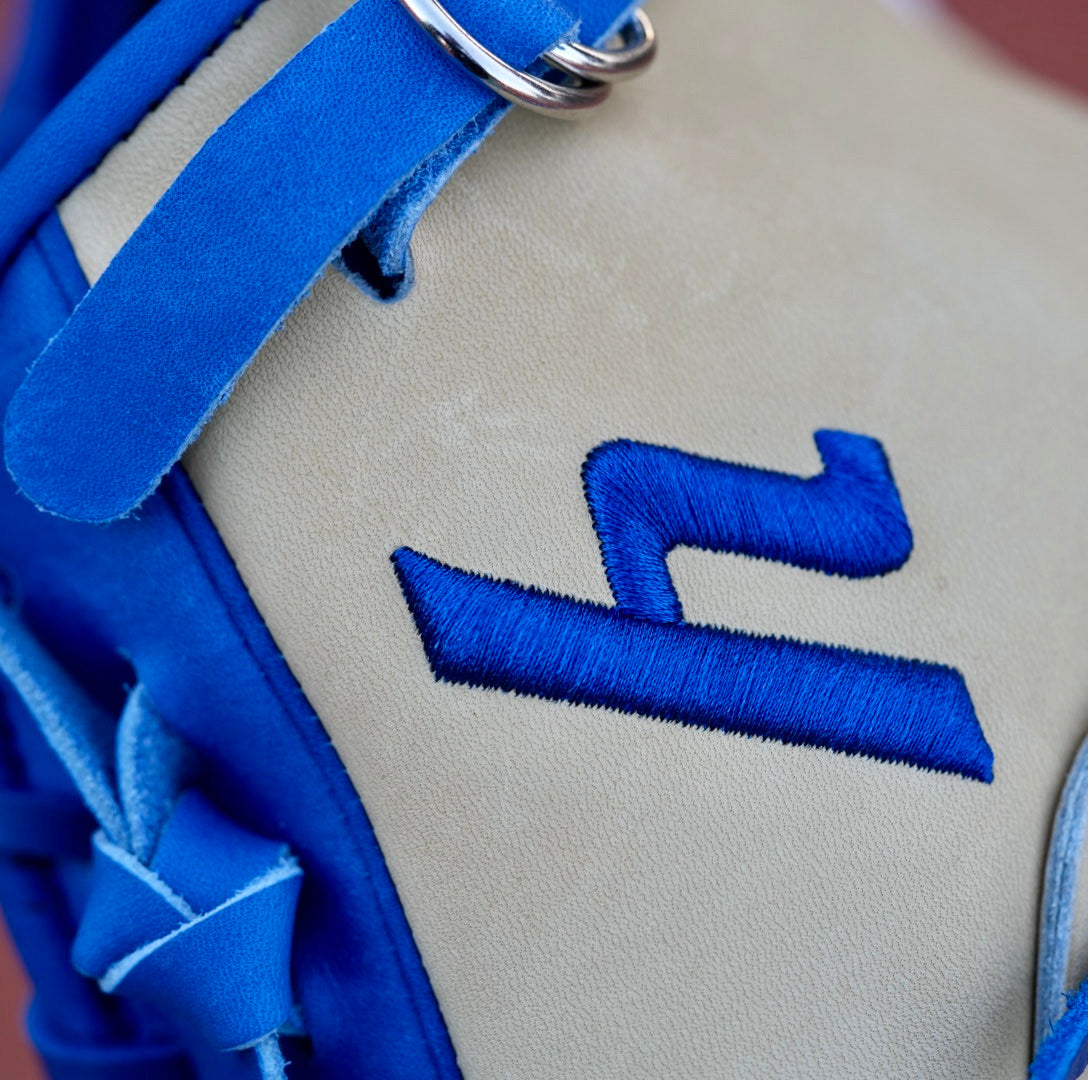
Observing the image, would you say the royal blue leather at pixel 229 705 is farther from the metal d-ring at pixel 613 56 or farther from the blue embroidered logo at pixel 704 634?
the metal d-ring at pixel 613 56

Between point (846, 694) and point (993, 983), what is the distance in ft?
0.38

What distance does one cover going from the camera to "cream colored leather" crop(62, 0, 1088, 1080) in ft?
1.24

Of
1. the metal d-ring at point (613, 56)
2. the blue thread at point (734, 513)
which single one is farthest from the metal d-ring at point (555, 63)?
the blue thread at point (734, 513)

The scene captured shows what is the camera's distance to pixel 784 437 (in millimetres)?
441

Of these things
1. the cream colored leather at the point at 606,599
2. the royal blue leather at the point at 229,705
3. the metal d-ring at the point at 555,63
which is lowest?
the royal blue leather at the point at 229,705

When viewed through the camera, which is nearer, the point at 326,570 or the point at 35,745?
the point at 326,570

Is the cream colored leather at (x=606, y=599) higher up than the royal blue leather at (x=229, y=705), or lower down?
higher up

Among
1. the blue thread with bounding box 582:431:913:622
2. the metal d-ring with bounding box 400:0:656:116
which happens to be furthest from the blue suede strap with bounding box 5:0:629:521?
the blue thread with bounding box 582:431:913:622

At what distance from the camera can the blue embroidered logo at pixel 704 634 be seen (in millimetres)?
373

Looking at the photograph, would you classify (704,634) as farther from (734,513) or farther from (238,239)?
(238,239)

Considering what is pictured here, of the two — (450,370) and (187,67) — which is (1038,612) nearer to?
(450,370)

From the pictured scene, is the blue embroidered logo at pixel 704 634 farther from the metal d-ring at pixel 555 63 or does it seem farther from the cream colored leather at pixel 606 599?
the metal d-ring at pixel 555 63

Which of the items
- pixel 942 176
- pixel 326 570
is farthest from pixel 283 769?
pixel 942 176

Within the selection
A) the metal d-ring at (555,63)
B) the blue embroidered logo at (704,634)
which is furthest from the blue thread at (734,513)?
the metal d-ring at (555,63)
